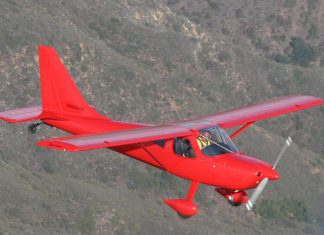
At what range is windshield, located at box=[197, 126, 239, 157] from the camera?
38.7 meters

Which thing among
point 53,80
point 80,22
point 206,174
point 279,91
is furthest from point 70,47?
point 206,174

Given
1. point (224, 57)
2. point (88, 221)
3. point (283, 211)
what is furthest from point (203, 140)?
point (224, 57)

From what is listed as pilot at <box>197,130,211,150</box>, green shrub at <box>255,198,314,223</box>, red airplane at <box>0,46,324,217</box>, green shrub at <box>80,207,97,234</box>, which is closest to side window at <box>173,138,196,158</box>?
red airplane at <box>0,46,324,217</box>

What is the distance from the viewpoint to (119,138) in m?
37.8

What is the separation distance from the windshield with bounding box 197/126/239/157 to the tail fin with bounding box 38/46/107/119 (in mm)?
7124

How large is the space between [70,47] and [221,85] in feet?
84.4

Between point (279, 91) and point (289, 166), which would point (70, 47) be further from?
point (279, 91)

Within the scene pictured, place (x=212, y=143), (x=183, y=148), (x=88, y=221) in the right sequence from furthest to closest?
(x=88, y=221), (x=183, y=148), (x=212, y=143)

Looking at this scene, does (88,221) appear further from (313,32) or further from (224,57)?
(313,32)

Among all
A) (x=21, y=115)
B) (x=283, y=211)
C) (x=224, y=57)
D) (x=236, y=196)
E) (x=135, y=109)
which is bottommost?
Answer: (x=283, y=211)

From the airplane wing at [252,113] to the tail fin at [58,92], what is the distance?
5486 millimetres

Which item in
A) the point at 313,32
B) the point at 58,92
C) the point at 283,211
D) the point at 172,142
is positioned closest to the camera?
the point at 172,142

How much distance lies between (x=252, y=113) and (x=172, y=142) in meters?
6.73

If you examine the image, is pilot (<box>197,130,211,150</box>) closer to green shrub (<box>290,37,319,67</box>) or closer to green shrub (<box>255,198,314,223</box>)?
green shrub (<box>255,198,314,223</box>)
